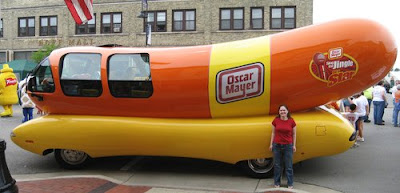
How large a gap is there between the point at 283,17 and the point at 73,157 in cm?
2402

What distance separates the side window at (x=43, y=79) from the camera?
6.82m

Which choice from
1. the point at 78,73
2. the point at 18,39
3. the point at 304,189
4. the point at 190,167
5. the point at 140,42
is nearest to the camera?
the point at 304,189

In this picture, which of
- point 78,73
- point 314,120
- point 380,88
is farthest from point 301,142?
point 380,88

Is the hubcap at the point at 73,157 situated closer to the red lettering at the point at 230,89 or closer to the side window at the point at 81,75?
the side window at the point at 81,75

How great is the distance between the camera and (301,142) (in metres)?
6.17

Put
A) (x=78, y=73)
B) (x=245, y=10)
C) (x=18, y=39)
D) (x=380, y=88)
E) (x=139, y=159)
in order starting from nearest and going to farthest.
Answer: (x=78, y=73) → (x=139, y=159) → (x=380, y=88) → (x=245, y=10) → (x=18, y=39)

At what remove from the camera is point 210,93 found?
6.32 m

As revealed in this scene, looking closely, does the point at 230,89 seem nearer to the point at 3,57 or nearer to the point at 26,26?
the point at 26,26

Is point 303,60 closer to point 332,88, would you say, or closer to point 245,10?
point 332,88

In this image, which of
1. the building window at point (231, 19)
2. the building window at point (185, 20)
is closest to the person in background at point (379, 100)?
the building window at point (231, 19)

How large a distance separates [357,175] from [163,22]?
82.6 ft

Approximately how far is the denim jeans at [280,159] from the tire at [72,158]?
136 inches

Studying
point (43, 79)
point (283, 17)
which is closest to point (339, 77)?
point (43, 79)

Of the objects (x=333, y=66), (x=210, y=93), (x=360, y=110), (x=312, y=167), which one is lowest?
(x=312, y=167)
